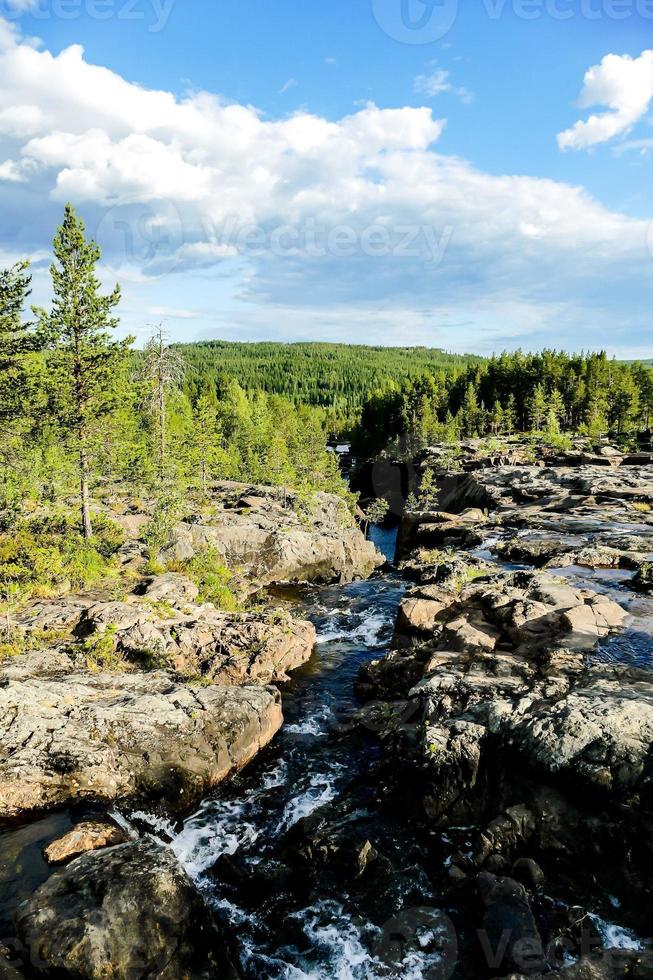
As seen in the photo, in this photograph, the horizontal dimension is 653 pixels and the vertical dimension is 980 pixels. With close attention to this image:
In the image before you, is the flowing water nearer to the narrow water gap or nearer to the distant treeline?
the narrow water gap

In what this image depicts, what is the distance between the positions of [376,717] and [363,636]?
9552 millimetres

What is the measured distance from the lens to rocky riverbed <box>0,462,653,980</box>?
9906 millimetres

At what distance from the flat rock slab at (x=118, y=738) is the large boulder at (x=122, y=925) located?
3644 mm

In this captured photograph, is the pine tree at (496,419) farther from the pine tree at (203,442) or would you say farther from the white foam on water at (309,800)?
the white foam on water at (309,800)

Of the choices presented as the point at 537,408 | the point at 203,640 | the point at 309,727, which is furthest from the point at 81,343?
the point at 537,408

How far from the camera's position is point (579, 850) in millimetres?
11562

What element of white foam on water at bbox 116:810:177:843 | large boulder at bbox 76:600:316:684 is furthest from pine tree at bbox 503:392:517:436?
white foam on water at bbox 116:810:177:843

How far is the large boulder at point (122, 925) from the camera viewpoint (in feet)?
29.4

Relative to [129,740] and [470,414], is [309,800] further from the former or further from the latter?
[470,414]

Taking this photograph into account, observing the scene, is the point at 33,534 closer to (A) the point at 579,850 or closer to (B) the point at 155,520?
(B) the point at 155,520

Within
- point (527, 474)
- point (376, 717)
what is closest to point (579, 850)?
point (376, 717)

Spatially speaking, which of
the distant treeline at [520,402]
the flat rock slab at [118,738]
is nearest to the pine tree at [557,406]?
the distant treeline at [520,402]

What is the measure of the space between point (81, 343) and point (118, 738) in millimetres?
23212

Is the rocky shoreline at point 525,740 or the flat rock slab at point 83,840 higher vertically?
the rocky shoreline at point 525,740
